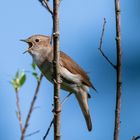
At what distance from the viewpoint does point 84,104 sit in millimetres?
6535

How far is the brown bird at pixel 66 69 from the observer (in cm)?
585

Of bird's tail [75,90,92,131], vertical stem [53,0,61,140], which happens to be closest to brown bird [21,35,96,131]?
bird's tail [75,90,92,131]

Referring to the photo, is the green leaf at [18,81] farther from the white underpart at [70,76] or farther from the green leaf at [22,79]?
the white underpart at [70,76]

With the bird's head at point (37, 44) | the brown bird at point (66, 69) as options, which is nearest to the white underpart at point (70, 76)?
the brown bird at point (66, 69)

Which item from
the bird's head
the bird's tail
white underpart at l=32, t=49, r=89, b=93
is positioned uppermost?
the bird's head

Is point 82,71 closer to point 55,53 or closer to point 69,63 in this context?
point 69,63

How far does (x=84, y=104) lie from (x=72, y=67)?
0.70 m

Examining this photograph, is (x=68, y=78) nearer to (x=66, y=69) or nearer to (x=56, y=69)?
(x=66, y=69)

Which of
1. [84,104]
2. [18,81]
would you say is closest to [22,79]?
[18,81]

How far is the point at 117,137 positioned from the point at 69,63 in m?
2.96

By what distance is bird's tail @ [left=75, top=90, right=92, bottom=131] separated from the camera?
6428 millimetres

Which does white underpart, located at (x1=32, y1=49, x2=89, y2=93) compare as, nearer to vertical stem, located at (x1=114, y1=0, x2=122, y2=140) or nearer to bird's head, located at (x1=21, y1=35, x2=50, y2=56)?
bird's head, located at (x1=21, y1=35, x2=50, y2=56)

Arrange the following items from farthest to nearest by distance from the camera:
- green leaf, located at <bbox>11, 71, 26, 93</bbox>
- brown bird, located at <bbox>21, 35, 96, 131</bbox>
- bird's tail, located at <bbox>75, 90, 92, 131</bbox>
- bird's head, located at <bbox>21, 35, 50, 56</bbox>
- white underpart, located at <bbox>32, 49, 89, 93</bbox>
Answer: bird's tail, located at <bbox>75, 90, 92, 131</bbox>
bird's head, located at <bbox>21, 35, 50, 56</bbox>
brown bird, located at <bbox>21, 35, 96, 131</bbox>
white underpart, located at <bbox>32, 49, 89, 93</bbox>
green leaf, located at <bbox>11, 71, 26, 93</bbox>

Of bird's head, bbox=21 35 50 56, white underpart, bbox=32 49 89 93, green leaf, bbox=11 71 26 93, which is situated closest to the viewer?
green leaf, bbox=11 71 26 93
